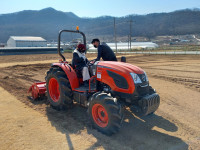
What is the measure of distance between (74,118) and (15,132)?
135 cm

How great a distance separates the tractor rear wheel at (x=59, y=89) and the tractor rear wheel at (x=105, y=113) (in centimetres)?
96

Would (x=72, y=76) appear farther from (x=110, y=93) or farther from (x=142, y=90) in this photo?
(x=142, y=90)

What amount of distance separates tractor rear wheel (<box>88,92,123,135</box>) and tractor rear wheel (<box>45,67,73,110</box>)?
0.96 metres

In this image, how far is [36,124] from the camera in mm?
4445

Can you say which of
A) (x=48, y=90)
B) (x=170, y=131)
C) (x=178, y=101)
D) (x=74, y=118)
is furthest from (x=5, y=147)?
(x=178, y=101)

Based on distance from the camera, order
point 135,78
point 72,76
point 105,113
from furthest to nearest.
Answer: point 72,76 → point 135,78 → point 105,113

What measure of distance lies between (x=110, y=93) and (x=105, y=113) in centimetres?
51

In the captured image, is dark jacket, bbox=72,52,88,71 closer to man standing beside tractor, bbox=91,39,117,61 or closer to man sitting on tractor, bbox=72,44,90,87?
man sitting on tractor, bbox=72,44,90,87

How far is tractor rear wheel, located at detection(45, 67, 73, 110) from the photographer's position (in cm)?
489

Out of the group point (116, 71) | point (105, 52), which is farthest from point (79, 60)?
point (116, 71)

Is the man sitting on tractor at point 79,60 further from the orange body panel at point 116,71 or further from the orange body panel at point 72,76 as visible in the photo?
the orange body panel at point 116,71

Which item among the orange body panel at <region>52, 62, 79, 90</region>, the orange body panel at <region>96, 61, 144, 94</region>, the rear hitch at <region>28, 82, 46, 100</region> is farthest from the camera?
the rear hitch at <region>28, 82, 46, 100</region>

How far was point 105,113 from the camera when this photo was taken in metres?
3.95

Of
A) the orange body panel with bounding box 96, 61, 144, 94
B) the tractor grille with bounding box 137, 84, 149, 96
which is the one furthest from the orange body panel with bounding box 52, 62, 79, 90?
the tractor grille with bounding box 137, 84, 149, 96
